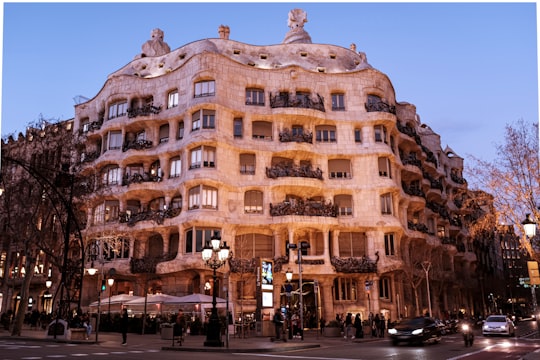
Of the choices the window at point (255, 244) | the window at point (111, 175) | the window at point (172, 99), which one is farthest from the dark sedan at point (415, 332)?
the window at point (111, 175)

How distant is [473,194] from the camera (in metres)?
30.1

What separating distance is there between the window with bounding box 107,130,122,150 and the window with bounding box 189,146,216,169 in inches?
367

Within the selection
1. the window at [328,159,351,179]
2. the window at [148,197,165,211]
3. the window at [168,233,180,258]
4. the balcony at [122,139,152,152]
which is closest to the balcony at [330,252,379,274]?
the window at [328,159,351,179]

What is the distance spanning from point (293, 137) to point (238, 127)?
4.98m

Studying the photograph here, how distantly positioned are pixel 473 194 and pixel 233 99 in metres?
22.6

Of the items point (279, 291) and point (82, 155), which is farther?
point (82, 155)

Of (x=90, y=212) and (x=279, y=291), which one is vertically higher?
(x=90, y=212)

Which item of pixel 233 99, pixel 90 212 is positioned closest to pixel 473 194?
pixel 233 99

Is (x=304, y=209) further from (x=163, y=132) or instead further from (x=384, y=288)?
(x=163, y=132)

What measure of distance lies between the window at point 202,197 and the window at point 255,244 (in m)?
3.89

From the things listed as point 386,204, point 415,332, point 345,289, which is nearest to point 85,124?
point 345,289

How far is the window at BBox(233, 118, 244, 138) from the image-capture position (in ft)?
Result: 147

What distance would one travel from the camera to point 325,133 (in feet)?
154

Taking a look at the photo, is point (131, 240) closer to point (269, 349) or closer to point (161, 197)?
point (161, 197)
